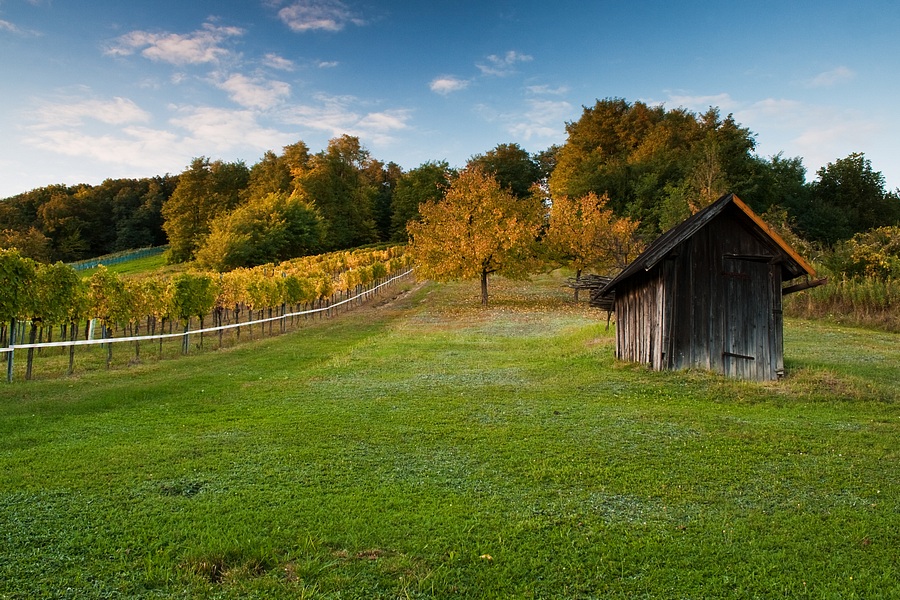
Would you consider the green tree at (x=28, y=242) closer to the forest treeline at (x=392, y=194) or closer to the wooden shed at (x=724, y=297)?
the forest treeline at (x=392, y=194)

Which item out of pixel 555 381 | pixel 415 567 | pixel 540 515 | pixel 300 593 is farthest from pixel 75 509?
pixel 555 381

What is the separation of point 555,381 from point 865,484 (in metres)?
6.86

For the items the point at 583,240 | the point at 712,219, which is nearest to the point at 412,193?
the point at 583,240

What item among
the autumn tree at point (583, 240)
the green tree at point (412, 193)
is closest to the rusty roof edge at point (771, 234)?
the autumn tree at point (583, 240)

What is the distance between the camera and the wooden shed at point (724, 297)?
1355cm

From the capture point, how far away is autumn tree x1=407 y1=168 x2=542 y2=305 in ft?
112

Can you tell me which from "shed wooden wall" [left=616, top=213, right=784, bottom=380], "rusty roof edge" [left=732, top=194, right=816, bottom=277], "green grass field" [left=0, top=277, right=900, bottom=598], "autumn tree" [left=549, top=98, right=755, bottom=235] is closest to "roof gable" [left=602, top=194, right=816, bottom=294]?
"rusty roof edge" [left=732, top=194, right=816, bottom=277]

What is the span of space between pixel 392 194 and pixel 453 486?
99310mm

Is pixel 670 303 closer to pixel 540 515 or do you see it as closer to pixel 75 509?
pixel 540 515

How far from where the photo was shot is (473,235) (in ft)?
113

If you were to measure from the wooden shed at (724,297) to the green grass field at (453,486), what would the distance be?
0.76 metres

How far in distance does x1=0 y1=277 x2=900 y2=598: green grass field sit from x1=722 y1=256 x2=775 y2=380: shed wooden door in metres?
0.89

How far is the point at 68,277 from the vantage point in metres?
17.4

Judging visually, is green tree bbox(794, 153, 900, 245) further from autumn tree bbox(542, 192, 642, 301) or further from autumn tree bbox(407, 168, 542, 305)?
autumn tree bbox(407, 168, 542, 305)
